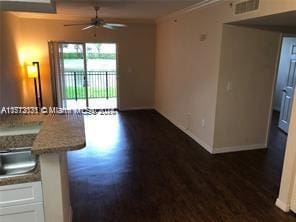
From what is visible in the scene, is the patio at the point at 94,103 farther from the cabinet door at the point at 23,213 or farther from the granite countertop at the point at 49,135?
the cabinet door at the point at 23,213

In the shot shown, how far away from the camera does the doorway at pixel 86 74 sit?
632 centimetres

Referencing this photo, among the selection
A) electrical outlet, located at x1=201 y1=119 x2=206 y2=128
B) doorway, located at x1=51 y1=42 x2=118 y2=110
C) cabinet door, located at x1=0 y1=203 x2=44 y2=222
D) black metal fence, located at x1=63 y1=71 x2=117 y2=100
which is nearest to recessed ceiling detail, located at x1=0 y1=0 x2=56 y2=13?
cabinet door, located at x1=0 y1=203 x2=44 y2=222

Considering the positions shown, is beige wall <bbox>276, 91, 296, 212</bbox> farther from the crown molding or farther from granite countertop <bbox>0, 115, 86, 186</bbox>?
the crown molding

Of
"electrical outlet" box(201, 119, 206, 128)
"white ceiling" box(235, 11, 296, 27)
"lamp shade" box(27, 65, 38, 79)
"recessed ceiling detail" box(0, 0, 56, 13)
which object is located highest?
"white ceiling" box(235, 11, 296, 27)

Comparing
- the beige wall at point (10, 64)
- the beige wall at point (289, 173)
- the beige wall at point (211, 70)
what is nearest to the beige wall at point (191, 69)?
the beige wall at point (211, 70)

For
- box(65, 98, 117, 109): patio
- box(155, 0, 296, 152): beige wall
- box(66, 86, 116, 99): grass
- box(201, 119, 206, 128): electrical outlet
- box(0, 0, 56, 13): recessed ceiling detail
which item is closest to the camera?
box(0, 0, 56, 13): recessed ceiling detail

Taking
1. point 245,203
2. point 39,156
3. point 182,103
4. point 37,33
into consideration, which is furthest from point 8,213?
point 37,33

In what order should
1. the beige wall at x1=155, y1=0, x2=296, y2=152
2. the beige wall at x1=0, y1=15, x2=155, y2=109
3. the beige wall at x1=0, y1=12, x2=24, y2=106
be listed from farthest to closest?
the beige wall at x1=0, y1=15, x2=155, y2=109
the beige wall at x1=0, y1=12, x2=24, y2=106
the beige wall at x1=155, y1=0, x2=296, y2=152

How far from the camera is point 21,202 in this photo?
148 centimetres

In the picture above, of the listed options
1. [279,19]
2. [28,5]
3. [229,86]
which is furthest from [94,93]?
[28,5]

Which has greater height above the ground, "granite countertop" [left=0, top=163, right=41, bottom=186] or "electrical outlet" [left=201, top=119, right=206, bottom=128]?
"granite countertop" [left=0, top=163, right=41, bottom=186]

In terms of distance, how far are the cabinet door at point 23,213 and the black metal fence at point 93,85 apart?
19.3 feet

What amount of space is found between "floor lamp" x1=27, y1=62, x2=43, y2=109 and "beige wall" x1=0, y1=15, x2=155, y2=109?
0.42 ft

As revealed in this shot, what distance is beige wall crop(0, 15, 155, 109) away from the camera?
19.3 ft
